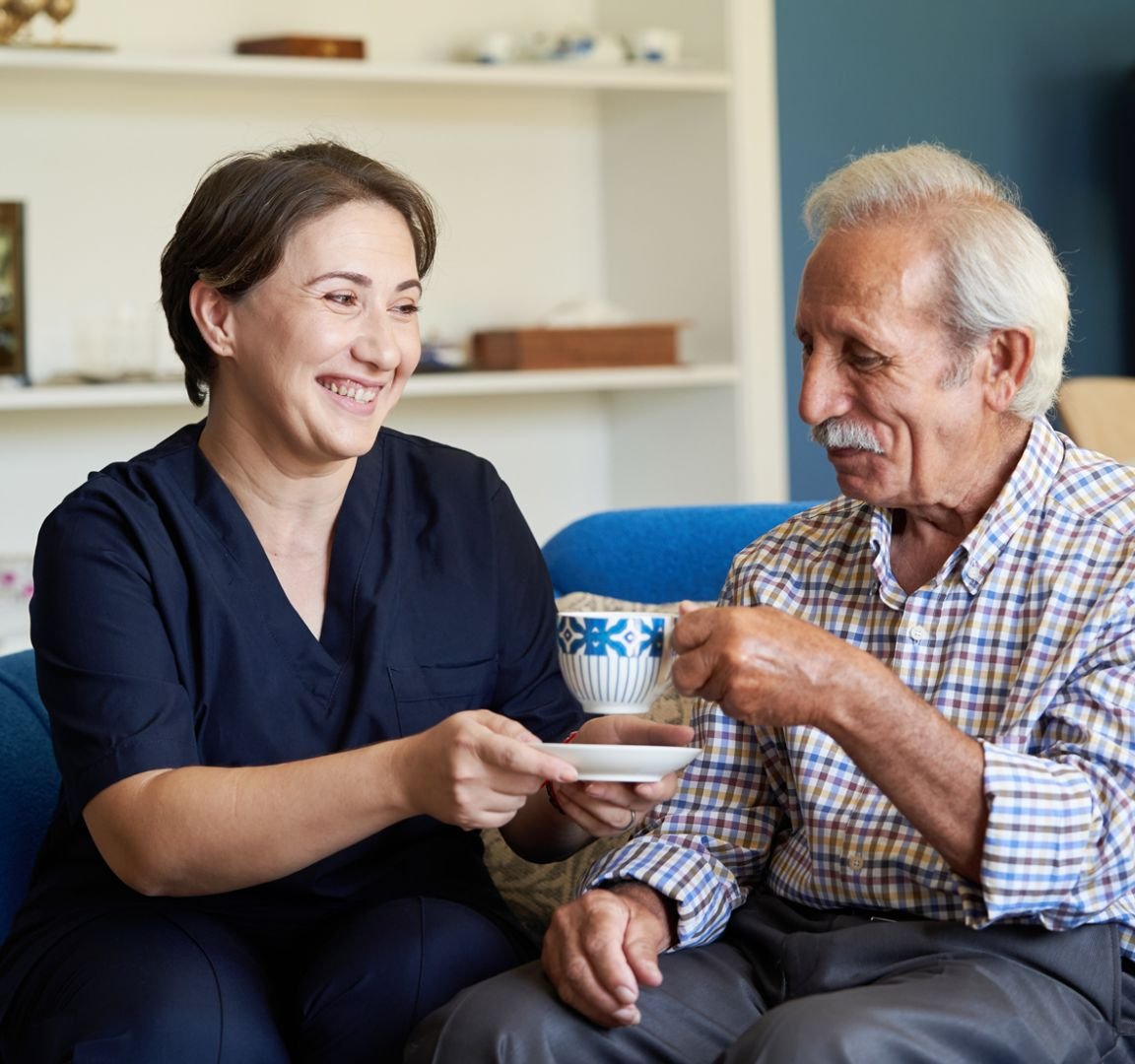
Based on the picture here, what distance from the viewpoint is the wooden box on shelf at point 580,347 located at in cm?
358

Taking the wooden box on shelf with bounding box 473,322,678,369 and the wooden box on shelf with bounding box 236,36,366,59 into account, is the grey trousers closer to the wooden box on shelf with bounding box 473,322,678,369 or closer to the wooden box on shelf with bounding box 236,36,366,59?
the wooden box on shelf with bounding box 473,322,678,369

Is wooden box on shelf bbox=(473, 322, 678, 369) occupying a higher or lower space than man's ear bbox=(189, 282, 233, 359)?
lower

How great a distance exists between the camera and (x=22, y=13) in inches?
126

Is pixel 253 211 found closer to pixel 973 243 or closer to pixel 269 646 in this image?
pixel 269 646

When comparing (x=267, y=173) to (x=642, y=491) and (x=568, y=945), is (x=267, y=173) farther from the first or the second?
(x=642, y=491)

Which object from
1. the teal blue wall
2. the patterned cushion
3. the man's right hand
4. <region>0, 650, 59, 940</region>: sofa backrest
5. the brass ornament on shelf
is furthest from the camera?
the teal blue wall

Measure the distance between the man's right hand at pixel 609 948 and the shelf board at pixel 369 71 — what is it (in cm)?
217

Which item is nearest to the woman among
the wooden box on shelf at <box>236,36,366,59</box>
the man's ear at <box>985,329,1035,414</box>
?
the man's ear at <box>985,329,1035,414</box>

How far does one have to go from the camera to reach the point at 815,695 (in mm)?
1370

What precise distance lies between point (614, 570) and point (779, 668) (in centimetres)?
98

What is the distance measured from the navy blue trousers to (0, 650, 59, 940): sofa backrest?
24 centimetres

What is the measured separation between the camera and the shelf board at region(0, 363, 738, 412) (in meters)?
3.23

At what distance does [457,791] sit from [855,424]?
20.0 inches

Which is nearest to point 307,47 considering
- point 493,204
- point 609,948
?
point 493,204
